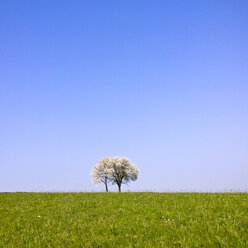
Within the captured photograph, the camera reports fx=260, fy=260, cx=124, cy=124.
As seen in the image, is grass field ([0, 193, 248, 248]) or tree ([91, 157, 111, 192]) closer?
grass field ([0, 193, 248, 248])

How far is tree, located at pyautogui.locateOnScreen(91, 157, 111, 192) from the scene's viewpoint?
72.8m

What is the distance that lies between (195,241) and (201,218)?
276 cm

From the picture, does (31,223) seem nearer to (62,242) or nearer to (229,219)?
(62,242)

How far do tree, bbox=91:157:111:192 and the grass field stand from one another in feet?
194

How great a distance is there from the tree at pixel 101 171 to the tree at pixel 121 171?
1.12m

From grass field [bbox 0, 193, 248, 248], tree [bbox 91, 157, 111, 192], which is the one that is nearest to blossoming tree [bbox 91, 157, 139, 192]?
tree [bbox 91, 157, 111, 192]

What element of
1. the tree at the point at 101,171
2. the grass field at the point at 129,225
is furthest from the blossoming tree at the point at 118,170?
the grass field at the point at 129,225

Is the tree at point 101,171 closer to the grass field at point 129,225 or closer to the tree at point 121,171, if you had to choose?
the tree at point 121,171

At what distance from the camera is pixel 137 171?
74.0 m

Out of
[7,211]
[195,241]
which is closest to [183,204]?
[195,241]

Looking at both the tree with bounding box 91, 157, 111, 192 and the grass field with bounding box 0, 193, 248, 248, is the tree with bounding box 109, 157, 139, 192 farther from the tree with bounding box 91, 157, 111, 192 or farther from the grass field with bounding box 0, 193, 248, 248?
the grass field with bounding box 0, 193, 248, 248

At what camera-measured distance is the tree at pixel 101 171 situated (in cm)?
7275

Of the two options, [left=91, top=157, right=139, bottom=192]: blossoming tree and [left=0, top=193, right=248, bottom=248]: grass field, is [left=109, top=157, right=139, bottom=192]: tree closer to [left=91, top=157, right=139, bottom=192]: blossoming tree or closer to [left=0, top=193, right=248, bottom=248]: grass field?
[left=91, top=157, right=139, bottom=192]: blossoming tree

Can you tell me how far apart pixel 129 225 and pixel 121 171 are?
63320 mm
